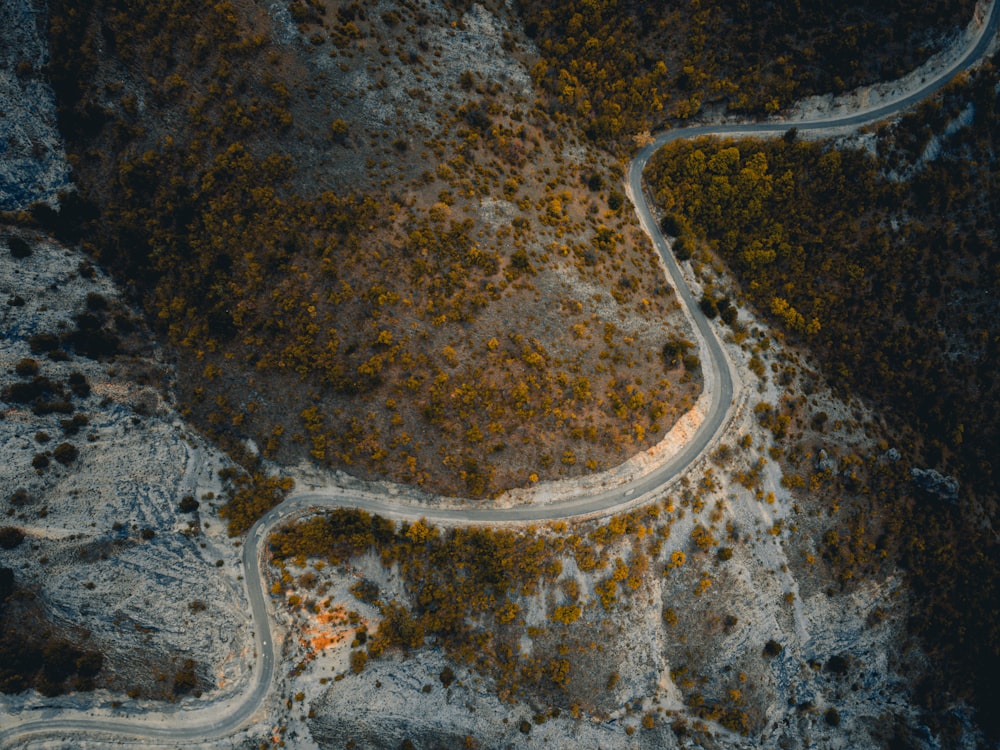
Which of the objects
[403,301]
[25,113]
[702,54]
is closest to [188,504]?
[403,301]

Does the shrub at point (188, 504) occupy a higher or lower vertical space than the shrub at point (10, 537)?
higher

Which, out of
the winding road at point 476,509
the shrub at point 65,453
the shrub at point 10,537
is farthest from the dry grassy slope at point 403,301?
the shrub at point 10,537

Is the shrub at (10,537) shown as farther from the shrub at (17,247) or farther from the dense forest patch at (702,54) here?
the dense forest patch at (702,54)

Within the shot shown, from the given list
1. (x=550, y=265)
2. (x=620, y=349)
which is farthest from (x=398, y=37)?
(x=620, y=349)

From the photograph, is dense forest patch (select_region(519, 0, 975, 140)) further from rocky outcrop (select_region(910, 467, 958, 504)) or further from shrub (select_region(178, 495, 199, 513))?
shrub (select_region(178, 495, 199, 513))

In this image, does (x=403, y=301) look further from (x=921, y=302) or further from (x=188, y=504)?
(x=921, y=302)

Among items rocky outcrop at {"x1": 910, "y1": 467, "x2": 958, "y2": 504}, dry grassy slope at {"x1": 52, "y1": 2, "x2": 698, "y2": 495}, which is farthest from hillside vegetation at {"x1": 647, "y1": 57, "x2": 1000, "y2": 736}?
dry grassy slope at {"x1": 52, "y1": 2, "x2": 698, "y2": 495}
